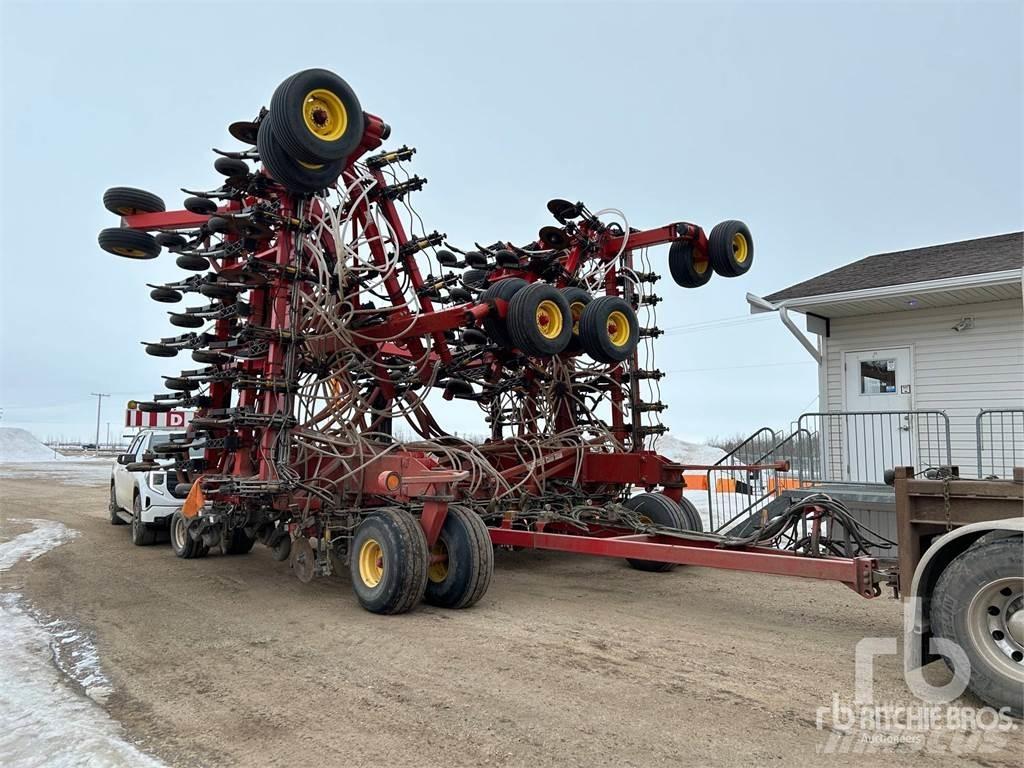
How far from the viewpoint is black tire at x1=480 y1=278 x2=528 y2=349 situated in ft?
25.5

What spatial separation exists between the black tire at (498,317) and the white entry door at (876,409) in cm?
549

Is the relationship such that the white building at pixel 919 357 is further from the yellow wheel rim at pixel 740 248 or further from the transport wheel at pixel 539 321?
the transport wheel at pixel 539 321

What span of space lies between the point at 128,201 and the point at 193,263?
1.69 meters

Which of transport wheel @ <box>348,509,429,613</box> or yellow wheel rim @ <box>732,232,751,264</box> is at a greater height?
yellow wheel rim @ <box>732,232,751,264</box>

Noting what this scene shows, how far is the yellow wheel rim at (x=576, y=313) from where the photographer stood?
8.13m

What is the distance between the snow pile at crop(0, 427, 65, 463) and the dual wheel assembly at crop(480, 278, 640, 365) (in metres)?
49.3

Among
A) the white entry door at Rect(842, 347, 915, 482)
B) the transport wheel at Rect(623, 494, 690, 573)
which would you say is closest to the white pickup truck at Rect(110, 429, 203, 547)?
the transport wheel at Rect(623, 494, 690, 573)

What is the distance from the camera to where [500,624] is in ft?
20.1

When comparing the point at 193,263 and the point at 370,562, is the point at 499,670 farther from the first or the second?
the point at 193,263

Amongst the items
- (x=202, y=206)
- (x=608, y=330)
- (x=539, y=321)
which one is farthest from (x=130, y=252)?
(x=608, y=330)

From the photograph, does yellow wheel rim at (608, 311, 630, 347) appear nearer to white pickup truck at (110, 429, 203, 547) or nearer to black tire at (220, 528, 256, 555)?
black tire at (220, 528, 256, 555)

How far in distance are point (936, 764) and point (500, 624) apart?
3301mm

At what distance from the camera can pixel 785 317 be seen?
12.1 m

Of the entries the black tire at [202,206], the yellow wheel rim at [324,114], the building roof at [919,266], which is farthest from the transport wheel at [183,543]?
the building roof at [919,266]
